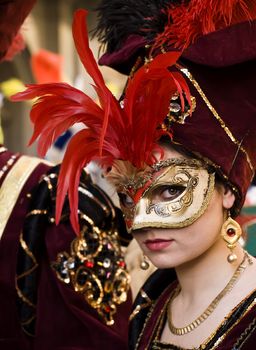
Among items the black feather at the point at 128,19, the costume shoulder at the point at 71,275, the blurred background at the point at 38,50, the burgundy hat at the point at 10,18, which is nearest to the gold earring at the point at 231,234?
the black feather at the point at 128,19

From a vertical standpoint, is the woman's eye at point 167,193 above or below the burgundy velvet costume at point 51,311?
above

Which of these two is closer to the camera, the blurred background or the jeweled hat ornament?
the jeweled hat ornament

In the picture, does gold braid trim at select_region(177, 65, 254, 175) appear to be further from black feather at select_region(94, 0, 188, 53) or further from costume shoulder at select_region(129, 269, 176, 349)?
costume shoulder at select_region(129, 269, 176, 349)

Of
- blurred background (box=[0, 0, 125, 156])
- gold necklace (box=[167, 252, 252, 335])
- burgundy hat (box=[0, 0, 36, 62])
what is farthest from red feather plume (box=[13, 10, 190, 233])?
blurred background (box=[0, 0, 125, 156])

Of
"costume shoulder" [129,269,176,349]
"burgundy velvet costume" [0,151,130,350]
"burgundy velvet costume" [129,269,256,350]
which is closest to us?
"burgundy velvet costume" [129,269,256,350]

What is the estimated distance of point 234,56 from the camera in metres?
1.33

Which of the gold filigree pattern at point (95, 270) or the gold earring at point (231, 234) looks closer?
the gold earring at point (231, 234)

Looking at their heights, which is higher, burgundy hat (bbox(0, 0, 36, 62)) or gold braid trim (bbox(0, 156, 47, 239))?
burgundy hat (bbox(0, 0, 36, 62))

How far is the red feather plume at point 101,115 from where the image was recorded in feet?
4.45

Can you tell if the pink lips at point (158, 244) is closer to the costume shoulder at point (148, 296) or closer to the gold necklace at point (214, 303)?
the gold necklace at point (214, 303)

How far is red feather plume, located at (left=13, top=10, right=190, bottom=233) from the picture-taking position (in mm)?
1356

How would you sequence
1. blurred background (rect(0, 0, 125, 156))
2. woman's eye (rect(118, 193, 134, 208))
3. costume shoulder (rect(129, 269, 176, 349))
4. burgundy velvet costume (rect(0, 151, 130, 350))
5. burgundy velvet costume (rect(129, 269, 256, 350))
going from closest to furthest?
burgundy velvet costume (rect(129, 269, 256, 350)) → woman's eye (rect(118, 193, 134, 208)) → costume shoulder (rect(129, 269, 176, 349)) → burgundy velvet costume (rect(0, 151, 130, 350)) → blurred background (rect(0, 0, 125, 156))

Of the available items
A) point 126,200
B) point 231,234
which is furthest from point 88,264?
point 231,234

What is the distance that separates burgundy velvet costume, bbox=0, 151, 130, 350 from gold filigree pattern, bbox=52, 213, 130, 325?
19mm
